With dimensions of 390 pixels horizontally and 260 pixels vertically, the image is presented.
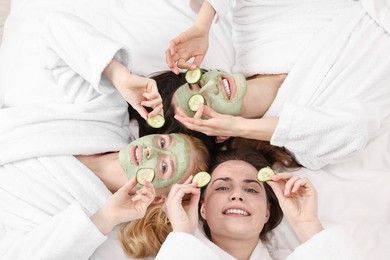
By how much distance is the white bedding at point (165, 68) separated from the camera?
83.0 inches

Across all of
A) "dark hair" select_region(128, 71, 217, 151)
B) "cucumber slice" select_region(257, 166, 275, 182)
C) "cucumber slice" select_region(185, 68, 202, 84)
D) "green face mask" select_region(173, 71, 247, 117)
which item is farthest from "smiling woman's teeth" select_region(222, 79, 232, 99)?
"cucumber slice" select_region(257, 166, 275, 182)

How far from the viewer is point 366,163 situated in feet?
7.24

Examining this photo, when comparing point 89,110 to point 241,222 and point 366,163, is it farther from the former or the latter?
point 366,163

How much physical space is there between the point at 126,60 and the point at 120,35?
0.98 ft

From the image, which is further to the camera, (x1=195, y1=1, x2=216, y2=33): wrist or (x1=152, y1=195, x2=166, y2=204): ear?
(x1=195, y1=1, x2=216, y2=33): wrist

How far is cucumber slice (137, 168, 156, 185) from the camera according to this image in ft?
6.27

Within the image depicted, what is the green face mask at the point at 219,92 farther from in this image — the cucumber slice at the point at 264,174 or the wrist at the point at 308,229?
the wrist at the point at 308,229

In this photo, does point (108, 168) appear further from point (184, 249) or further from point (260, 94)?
A: point (260, 94)

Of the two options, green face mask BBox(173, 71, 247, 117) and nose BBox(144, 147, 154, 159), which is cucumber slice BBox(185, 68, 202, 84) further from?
nose BBox(144, 147, 154, 159)

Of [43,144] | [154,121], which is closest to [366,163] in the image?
[154,121]

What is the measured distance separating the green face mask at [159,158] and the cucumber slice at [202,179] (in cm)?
10

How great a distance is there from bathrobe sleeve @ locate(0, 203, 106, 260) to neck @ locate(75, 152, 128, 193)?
0.77 feet

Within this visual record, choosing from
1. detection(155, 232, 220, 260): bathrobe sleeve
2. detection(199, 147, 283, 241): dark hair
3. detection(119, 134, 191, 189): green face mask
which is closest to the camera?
detection(155, 232, 220, 260): bathrobe sleeve

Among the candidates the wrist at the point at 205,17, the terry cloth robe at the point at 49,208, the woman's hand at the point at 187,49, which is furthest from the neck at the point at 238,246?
the wrist at the point at 205,17
